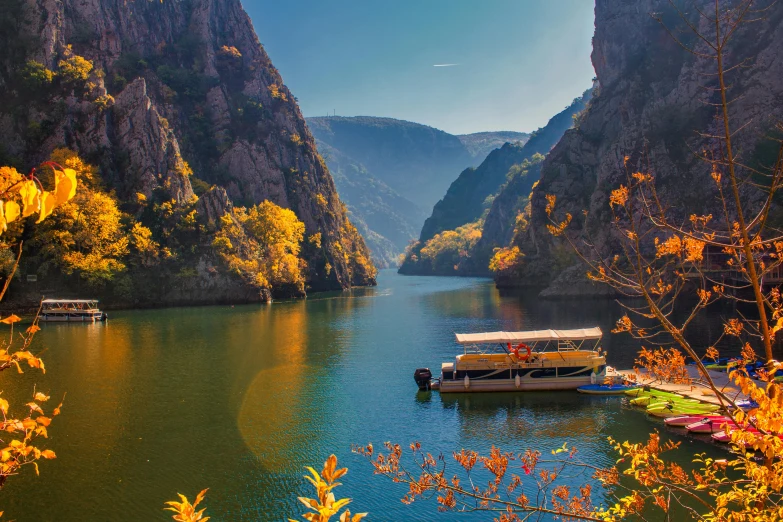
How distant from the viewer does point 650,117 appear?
4567 inches

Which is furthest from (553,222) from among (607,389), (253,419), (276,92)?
(276,92)

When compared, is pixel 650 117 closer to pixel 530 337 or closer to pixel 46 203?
pixel 530 337

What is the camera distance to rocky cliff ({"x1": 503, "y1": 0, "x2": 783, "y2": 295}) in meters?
96.4

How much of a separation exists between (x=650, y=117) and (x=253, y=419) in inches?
4430

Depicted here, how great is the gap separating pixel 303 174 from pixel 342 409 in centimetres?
13605

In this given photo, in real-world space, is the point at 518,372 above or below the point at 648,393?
above

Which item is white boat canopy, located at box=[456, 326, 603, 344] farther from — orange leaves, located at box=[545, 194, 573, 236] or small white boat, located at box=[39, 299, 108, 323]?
small white boat, located at box=[39, 299, 108, 323]

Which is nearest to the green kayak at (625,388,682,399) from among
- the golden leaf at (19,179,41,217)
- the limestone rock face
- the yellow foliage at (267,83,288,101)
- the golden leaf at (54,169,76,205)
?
the golden leaf at (54,169,76,205)

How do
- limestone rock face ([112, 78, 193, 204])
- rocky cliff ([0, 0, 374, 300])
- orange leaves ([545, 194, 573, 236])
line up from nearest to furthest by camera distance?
orange leaves ([545, 194, 573, 236])
rocky cliff ([0, 0, 374, 300])
limestone rock face ([112, 78, 193, 204])

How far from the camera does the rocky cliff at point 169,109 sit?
110m

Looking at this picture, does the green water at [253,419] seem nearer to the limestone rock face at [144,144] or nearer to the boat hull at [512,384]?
the boat hull at [512,384]

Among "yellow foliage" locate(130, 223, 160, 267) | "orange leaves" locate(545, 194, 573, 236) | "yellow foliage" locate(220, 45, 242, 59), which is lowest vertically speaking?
"orange leaves" locate(545, 194, 573, 236)

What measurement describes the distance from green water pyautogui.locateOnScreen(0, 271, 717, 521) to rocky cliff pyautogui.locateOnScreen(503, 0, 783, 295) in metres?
47.9

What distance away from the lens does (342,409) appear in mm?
36500
